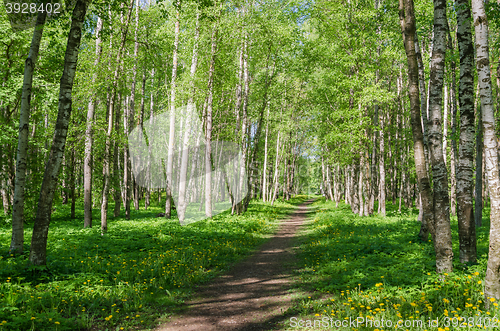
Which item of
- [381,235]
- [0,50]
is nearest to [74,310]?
[381,235]

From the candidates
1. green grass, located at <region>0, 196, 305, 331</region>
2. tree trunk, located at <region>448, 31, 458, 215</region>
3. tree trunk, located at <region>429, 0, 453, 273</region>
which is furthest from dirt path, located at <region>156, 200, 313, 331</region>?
tree trunk, located at <region>448, 31, 458, 215</region>

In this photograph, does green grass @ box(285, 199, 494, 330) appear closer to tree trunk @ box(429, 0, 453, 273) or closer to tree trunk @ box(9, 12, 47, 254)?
tree trunk @ box(429, 0, 453, 273)

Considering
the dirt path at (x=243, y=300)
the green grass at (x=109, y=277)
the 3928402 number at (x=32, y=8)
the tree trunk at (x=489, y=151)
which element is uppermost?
the 3928402 number at (x=32, y=8)

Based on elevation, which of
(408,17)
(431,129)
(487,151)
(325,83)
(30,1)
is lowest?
(487,151)

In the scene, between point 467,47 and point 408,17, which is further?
point 408,17

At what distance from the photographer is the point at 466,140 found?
6250 millimetres

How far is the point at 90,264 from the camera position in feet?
25.6

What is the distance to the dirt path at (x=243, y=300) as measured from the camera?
17.3ft

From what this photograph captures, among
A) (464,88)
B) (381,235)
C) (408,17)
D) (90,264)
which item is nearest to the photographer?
(464,88)

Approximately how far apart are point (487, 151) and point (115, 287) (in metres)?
7.71

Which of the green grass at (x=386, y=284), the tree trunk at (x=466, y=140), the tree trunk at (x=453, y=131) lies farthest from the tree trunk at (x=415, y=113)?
the tree trunk at (x=453, y=131)

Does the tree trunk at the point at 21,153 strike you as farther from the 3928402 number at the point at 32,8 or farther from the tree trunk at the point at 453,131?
the tree trunk at the point at 453,131

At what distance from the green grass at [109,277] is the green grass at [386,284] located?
9.15 ft

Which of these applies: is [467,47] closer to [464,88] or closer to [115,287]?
[464,88]
